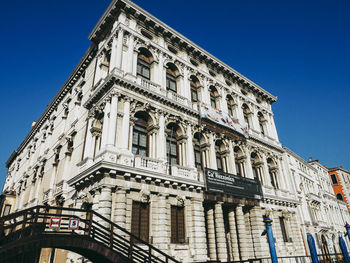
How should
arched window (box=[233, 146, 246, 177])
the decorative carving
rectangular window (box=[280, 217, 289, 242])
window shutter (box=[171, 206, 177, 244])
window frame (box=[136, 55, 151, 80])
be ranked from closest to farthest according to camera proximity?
the decorative carving → window shutter (box=[171, 206, 177, 244]) → window frame (box=[136, 55, 151, 80]) → arched window (box=[233, 146, 246, 177]) → rectangular window (box=[280, 217, 289, 242])

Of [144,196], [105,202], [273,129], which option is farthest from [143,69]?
[273,129]

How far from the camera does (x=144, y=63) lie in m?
19.5

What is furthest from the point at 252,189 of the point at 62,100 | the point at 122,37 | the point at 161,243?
the point at 62,100

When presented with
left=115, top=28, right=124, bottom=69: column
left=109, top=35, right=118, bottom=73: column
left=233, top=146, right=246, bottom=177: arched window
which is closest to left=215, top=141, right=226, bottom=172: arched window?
left=233, top=146, right=246, bottom=177: arched window

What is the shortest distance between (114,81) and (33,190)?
18442mm

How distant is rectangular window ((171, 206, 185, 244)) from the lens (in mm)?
14711

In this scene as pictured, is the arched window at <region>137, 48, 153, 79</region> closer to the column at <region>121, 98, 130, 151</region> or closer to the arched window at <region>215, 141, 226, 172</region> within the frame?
the column at <region>121, 98, 130, 151</region>

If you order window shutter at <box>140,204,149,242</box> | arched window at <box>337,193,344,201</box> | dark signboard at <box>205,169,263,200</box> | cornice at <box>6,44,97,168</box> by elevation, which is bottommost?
window shutter at <box>140,204,149,242</box>

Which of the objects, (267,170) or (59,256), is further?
(267,170)

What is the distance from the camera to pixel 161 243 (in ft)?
44.0

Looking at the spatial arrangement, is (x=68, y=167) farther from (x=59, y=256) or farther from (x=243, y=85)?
(x=243, y=85)

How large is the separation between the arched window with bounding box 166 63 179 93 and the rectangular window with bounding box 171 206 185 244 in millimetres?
9837

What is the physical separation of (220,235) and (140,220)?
21.8ft

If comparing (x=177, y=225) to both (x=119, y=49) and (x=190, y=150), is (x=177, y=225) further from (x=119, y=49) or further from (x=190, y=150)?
(x=119, y=49)
